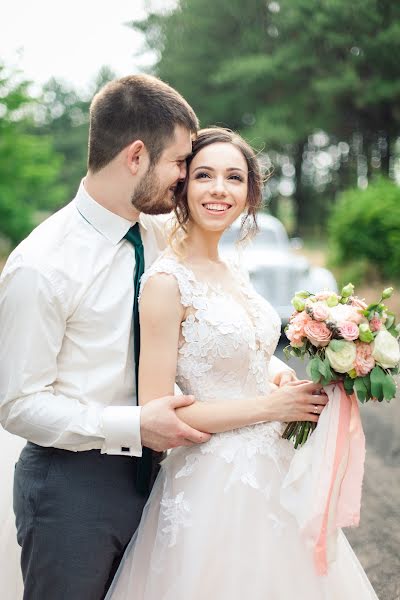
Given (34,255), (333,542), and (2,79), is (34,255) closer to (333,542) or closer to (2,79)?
(333,542)

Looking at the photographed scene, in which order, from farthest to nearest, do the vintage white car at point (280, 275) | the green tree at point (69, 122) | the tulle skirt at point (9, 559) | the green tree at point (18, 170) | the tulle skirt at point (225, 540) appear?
the green tree at point (69, 122), the green tree at point (18, 170), the vintage white car at point (280, 275), the tulle skirt at point (9, 559), the tulle skirt at point (225, 540)

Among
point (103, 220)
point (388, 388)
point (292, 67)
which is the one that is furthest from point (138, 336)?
point (292, 67)

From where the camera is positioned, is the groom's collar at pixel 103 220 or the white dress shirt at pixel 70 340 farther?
the groom's collar at pixel 103 220

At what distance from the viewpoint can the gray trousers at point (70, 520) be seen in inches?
93.9

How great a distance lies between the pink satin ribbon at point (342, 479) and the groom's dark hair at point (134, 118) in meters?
1.14

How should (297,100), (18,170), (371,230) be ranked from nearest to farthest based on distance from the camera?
1. (371,230)
2. (18,170)
3. (297,100)

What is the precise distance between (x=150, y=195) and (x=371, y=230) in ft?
36.2

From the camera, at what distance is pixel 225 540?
94.7 inches

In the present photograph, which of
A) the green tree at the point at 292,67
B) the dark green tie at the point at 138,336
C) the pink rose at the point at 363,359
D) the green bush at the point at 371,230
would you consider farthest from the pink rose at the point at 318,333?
the green tree at the point at 292,67

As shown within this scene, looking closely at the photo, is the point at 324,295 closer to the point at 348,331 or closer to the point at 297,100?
the point at 348,331

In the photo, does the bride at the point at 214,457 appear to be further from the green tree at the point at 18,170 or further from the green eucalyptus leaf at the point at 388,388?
the green tree at the point at 18,170

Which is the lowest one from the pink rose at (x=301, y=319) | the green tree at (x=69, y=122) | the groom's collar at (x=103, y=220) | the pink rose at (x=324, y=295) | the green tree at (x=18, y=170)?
the pink rose at (x=301, y=319)

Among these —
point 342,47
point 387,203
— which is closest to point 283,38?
point 342,47

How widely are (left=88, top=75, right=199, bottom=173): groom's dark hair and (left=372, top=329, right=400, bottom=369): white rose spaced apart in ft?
3.42
